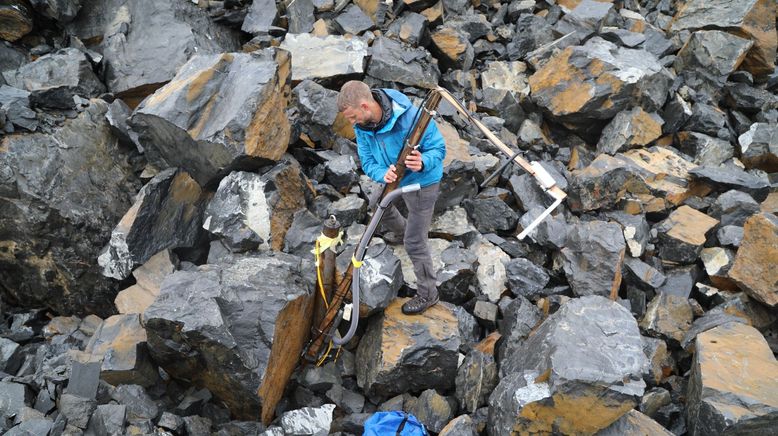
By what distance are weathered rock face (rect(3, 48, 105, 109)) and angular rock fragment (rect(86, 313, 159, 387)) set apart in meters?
3.20

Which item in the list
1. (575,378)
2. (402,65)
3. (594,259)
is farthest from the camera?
(402,65)

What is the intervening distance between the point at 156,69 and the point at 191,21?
122 centimetres

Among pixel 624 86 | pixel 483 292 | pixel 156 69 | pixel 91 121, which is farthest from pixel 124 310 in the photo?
pixel 624 86

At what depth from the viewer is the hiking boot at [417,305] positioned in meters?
5.79

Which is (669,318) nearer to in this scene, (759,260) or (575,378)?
(759,260)

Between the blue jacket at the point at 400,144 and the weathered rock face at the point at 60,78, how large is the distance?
4248 millimetres

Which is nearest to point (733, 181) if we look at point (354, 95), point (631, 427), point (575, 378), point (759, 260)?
point (759, 260)

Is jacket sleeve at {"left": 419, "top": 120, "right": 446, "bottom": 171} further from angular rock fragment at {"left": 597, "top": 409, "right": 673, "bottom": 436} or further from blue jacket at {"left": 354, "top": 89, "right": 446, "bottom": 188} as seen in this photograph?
angular rock fragment at {"left": 597, "top": 409, "right": 673, "bottom": 436}

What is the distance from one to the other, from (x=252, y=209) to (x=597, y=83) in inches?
216

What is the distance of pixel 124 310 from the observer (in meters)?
6.03

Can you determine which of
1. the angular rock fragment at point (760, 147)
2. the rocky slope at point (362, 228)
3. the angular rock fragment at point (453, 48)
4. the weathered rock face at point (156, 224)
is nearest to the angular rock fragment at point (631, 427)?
the rocky slope at point (362, 228)

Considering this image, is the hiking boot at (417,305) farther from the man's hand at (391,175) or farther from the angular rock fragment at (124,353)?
the angular rock fragment at (124,353)

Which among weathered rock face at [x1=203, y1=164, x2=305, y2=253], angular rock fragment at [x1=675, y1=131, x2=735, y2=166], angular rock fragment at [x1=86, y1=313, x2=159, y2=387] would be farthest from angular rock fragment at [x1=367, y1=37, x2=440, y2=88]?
angular rock fragment at [x1=86, y1=313, x2=159, y2=387]

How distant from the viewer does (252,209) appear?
20.5 feet
